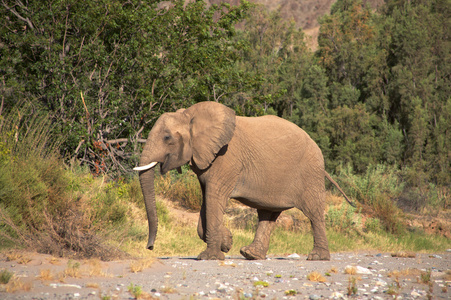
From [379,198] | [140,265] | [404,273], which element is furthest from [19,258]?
[379,198]

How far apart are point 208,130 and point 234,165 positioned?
0.71m

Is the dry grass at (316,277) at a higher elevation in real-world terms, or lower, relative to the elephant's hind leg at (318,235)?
higher

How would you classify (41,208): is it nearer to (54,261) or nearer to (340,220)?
(54,261)

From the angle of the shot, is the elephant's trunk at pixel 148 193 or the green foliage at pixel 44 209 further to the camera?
the elephant's trunk at pixel 148 193

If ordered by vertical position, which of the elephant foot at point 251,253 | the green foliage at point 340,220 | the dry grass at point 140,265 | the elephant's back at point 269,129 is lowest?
the green foliage at point 340,220

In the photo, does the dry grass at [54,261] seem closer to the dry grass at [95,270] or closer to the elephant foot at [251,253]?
the dry grass at [95,270]

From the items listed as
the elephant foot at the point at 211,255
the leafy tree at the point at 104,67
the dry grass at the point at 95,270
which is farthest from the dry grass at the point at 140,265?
the leafy tree at the point at 104,67

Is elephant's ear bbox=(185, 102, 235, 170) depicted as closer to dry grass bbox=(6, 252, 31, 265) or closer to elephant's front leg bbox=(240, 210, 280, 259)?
elephant's front leg bbox=(240, 210, 280, 259)

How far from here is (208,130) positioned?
305 inches

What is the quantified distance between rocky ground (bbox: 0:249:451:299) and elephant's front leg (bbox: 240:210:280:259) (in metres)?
1.00

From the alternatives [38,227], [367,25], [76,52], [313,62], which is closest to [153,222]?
[38,227]

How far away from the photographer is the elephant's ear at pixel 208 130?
7.65 metres

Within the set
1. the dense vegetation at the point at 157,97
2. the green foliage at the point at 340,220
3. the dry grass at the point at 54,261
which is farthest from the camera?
the green foliage at the point at 340,220

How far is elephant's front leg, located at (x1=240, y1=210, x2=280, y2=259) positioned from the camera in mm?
8516
